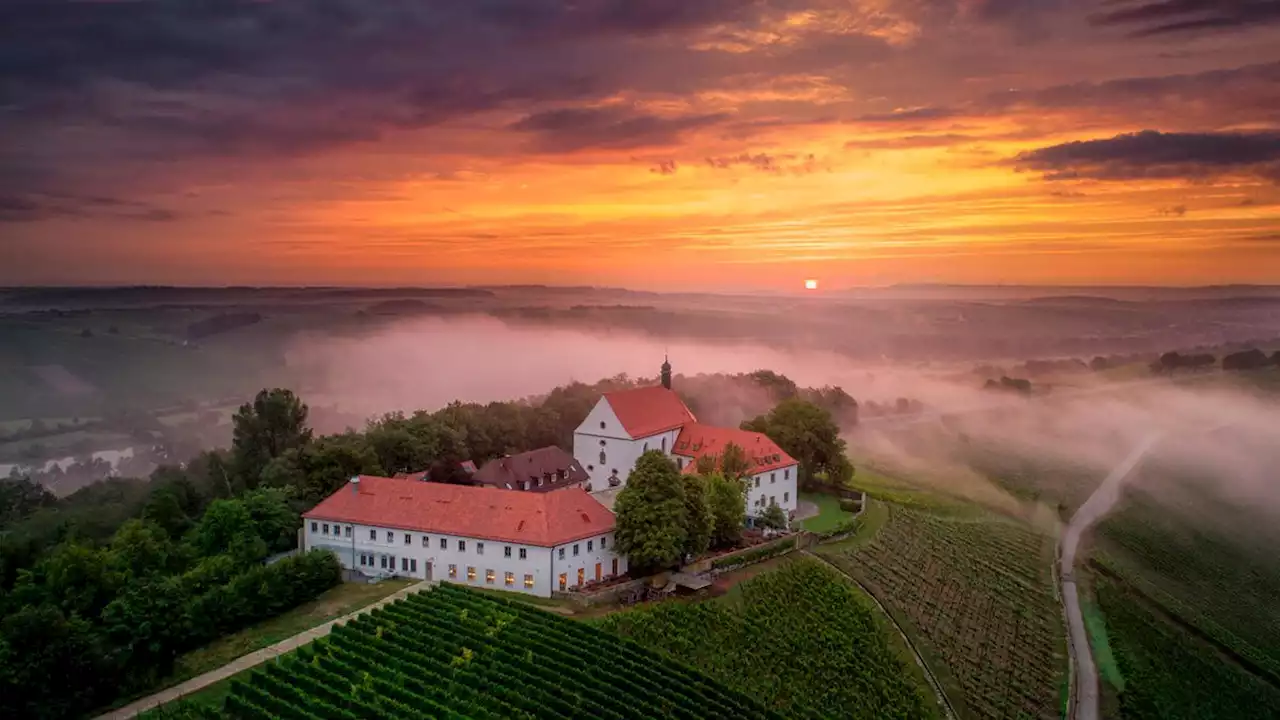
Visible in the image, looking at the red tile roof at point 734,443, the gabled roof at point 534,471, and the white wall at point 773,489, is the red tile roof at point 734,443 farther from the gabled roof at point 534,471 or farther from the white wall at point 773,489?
the gabled roof at point 534,471

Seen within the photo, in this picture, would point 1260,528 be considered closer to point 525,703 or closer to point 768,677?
point 768,677

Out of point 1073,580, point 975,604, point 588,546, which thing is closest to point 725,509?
point 588,546

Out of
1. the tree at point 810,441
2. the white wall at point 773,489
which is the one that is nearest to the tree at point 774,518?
the white wall at point 773,489

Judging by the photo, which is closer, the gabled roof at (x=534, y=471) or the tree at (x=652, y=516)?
the tree at (x=652, y=516)

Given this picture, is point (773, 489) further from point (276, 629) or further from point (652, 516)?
point (276, 629)

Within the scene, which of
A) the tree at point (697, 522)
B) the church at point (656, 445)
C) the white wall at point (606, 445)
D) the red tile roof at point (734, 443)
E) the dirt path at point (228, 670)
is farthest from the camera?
the white wall at point (606, 445)

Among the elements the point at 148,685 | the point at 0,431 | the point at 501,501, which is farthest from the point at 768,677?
the point at 0,431

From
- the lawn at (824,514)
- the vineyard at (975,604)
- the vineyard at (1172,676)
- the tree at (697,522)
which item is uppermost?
the tree at (697,522)
